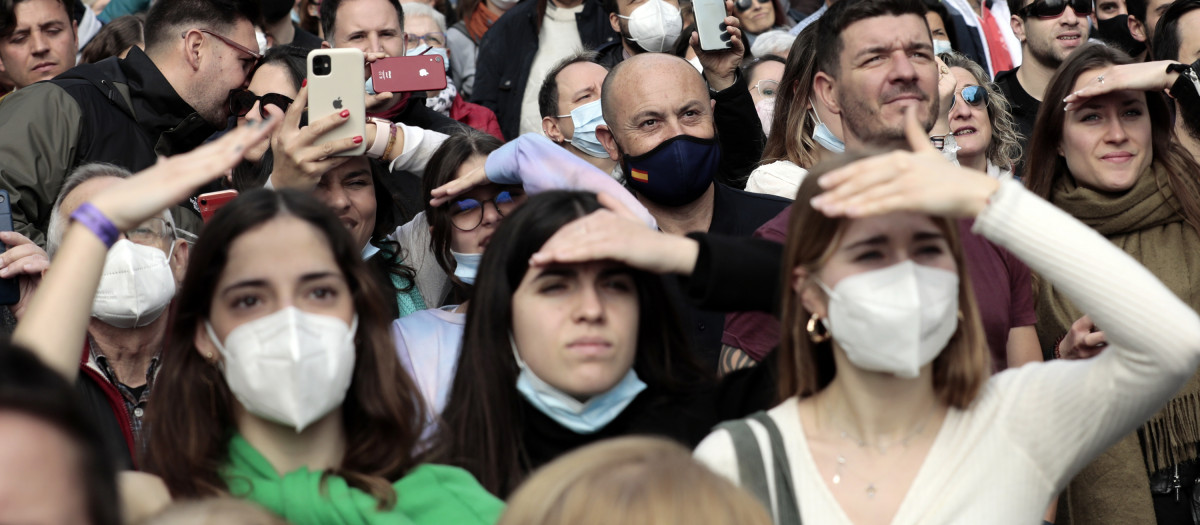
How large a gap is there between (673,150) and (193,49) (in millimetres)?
2423

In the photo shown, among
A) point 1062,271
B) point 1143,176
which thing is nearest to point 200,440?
point 1062,271

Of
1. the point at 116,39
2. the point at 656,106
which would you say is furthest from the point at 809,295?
the point at 116,39

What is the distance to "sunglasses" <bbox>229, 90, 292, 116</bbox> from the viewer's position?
545 centimetres

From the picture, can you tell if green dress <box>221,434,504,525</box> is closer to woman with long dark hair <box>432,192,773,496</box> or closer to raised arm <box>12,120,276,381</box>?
woman with long dark hair <box>432,192,773,496</box>

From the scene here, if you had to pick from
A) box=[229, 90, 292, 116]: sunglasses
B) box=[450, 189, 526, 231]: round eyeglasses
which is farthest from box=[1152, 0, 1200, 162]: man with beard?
box=[229, 90, 292, 116]: sunglasses

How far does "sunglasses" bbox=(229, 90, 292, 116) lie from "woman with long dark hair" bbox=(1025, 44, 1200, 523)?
3.06 m

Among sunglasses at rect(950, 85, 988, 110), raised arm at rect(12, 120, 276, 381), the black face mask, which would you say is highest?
raised arm at rect(12, 120, 276, 381)

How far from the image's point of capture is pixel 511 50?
8.47m

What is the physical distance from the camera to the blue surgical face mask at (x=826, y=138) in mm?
5133

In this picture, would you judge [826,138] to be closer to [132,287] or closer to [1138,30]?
[132,287]

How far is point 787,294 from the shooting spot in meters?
3.21

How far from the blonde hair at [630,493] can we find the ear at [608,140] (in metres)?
3.14

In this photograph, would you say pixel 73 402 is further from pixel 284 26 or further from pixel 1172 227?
pixel 284 26

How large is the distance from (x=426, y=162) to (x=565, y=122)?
1521 mm
